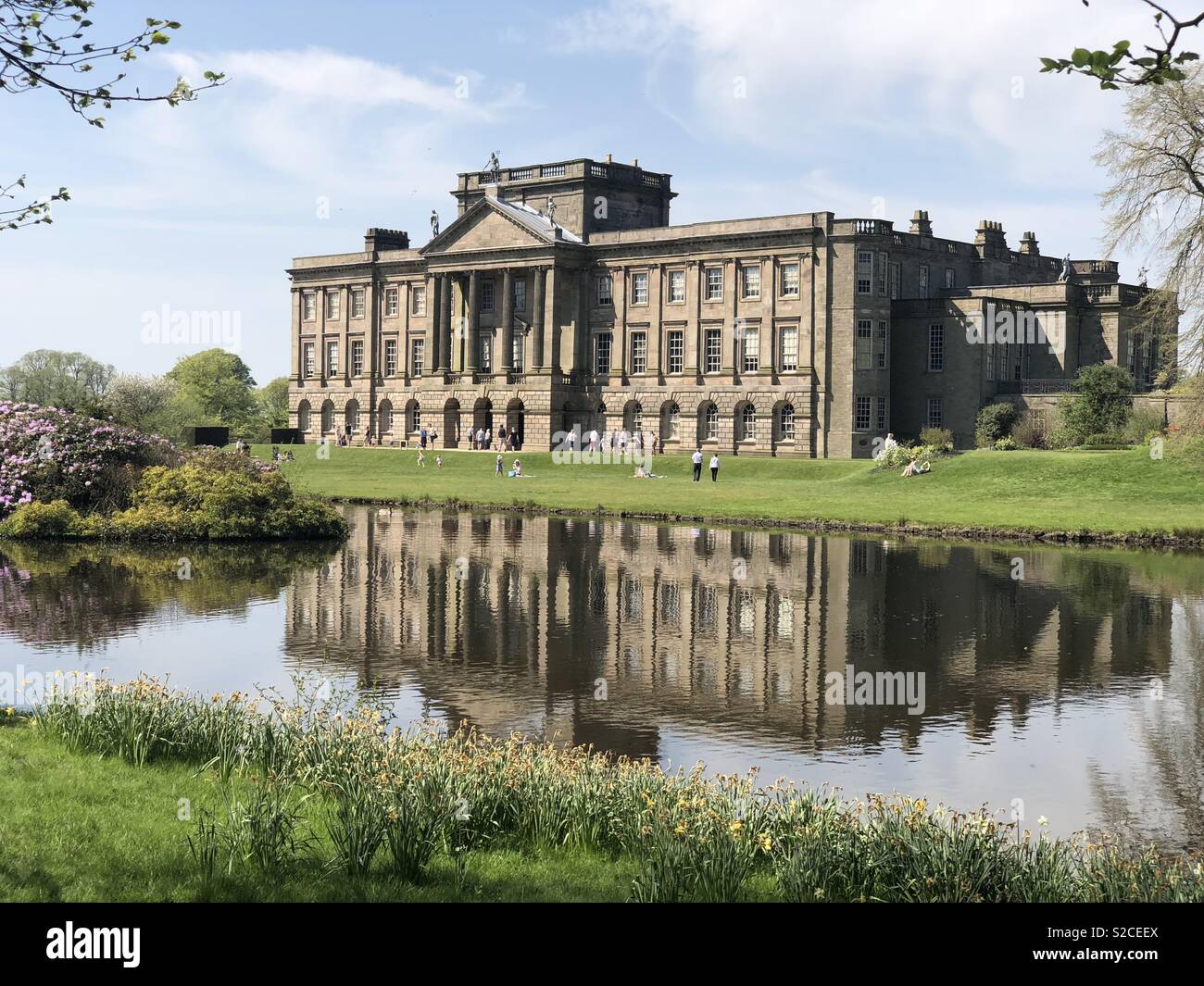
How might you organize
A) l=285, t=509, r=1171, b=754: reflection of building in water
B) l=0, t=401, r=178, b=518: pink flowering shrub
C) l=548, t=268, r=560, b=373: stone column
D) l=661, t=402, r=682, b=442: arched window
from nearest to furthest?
l=285, t=509, r=1171, b=754: reflection of building in water < l=0, t=401, r=178, b=518: pink flowering shrub < l=661, t=402, r=682, b=442: arched window < l=548, t=268, r=560, b=373: stone column

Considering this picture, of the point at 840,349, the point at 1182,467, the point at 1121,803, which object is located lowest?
the point at 1121,803

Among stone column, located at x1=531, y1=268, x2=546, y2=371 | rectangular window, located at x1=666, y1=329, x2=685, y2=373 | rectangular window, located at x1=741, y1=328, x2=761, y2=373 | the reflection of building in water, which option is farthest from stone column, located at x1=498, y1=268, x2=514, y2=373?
the reflection of building in water

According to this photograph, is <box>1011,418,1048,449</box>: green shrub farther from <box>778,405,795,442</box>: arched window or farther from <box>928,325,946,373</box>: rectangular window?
<box>778,405,795,442</box>: arched window

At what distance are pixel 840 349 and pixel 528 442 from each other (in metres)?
20.9

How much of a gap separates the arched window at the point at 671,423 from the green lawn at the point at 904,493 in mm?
16515

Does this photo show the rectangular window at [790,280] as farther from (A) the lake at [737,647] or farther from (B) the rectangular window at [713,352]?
(A) the lake at [737,647]

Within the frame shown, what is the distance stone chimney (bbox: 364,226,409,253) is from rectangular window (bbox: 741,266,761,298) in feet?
95.7

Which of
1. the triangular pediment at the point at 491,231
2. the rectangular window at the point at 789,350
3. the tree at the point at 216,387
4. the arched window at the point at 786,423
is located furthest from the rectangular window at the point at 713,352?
the tree at the point at 216,387

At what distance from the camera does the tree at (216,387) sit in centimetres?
12181

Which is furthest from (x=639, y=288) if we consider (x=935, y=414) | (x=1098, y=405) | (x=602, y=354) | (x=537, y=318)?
(x=1098, y=405)

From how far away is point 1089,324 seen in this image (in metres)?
79.8

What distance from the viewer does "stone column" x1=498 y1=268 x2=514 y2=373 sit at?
3534 inches
